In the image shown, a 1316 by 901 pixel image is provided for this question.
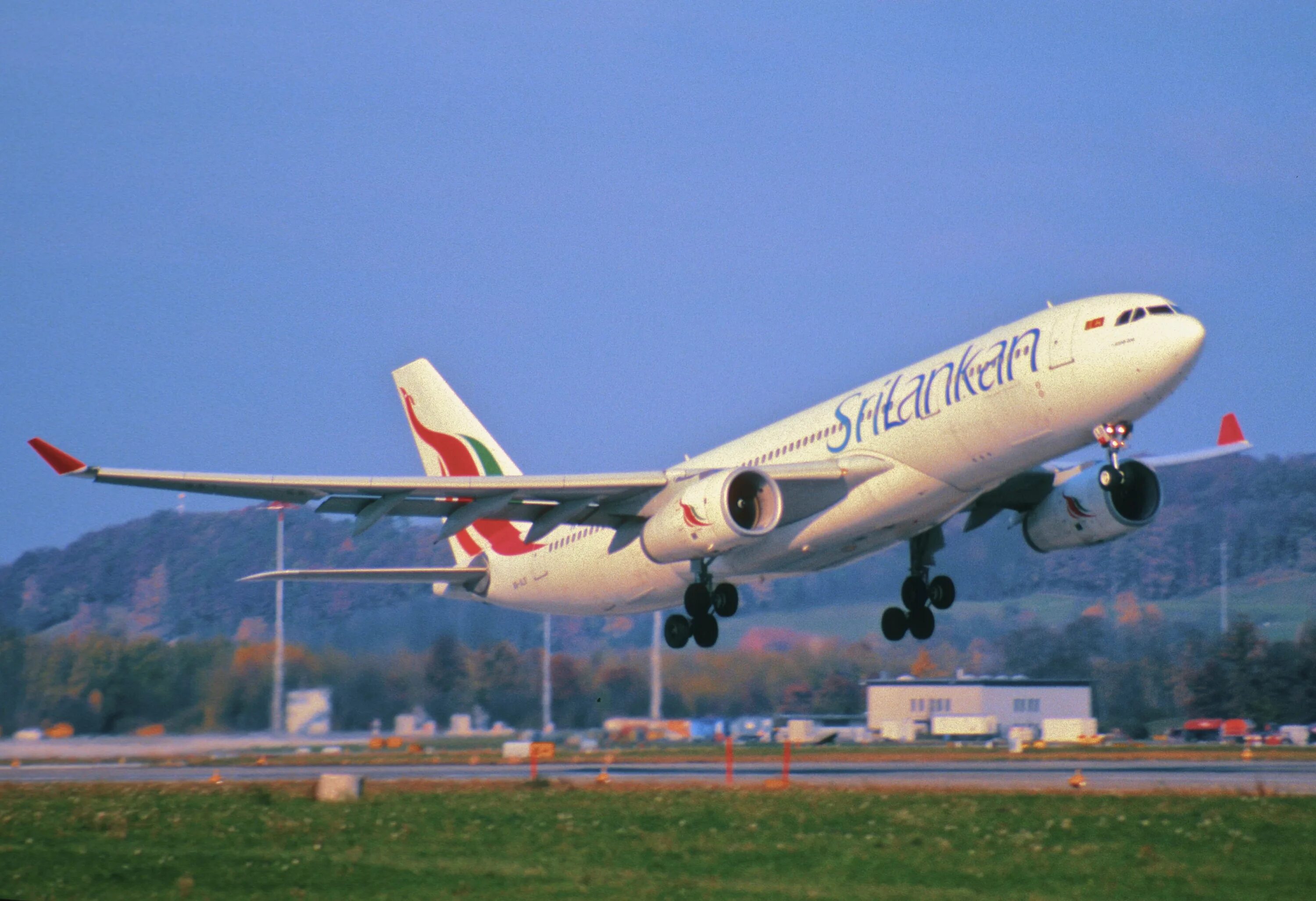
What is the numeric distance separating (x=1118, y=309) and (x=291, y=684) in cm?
2963

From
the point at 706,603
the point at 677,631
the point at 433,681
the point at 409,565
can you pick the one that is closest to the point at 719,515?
the point at 706,603

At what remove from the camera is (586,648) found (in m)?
53.0

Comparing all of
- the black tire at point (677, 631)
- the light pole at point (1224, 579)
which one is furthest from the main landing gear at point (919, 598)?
the light pole at point (1224, 579)

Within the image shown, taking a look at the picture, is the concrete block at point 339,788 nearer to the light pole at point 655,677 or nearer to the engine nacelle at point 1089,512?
the engine nacelle at point 1089,512

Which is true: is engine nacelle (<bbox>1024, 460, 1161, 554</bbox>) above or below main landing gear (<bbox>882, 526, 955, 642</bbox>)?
above

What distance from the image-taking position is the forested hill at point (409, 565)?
48.9 meters

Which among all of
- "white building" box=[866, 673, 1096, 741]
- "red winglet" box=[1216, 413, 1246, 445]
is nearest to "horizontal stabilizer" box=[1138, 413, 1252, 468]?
"red winglet" box=[1216, 413, 1246, 445]

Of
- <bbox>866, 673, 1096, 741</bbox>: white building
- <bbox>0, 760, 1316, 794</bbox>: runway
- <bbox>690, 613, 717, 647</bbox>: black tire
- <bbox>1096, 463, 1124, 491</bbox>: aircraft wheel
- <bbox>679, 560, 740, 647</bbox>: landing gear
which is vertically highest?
<bbox>1096, 463, 1124, 491</bbox>: aircraft wheel

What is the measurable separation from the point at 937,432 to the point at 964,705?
39.6 m

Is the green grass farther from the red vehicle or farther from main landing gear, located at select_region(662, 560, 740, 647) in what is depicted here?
the red vehicle

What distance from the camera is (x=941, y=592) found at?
3162cm

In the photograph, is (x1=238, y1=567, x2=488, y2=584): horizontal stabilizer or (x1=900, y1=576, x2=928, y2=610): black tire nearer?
(x1=238, y1=567, x2=488, y2=584): horizontal stabilizer

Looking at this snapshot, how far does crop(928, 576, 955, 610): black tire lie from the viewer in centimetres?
3153

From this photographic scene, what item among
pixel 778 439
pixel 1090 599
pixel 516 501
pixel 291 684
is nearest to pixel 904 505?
pixel 778 439
